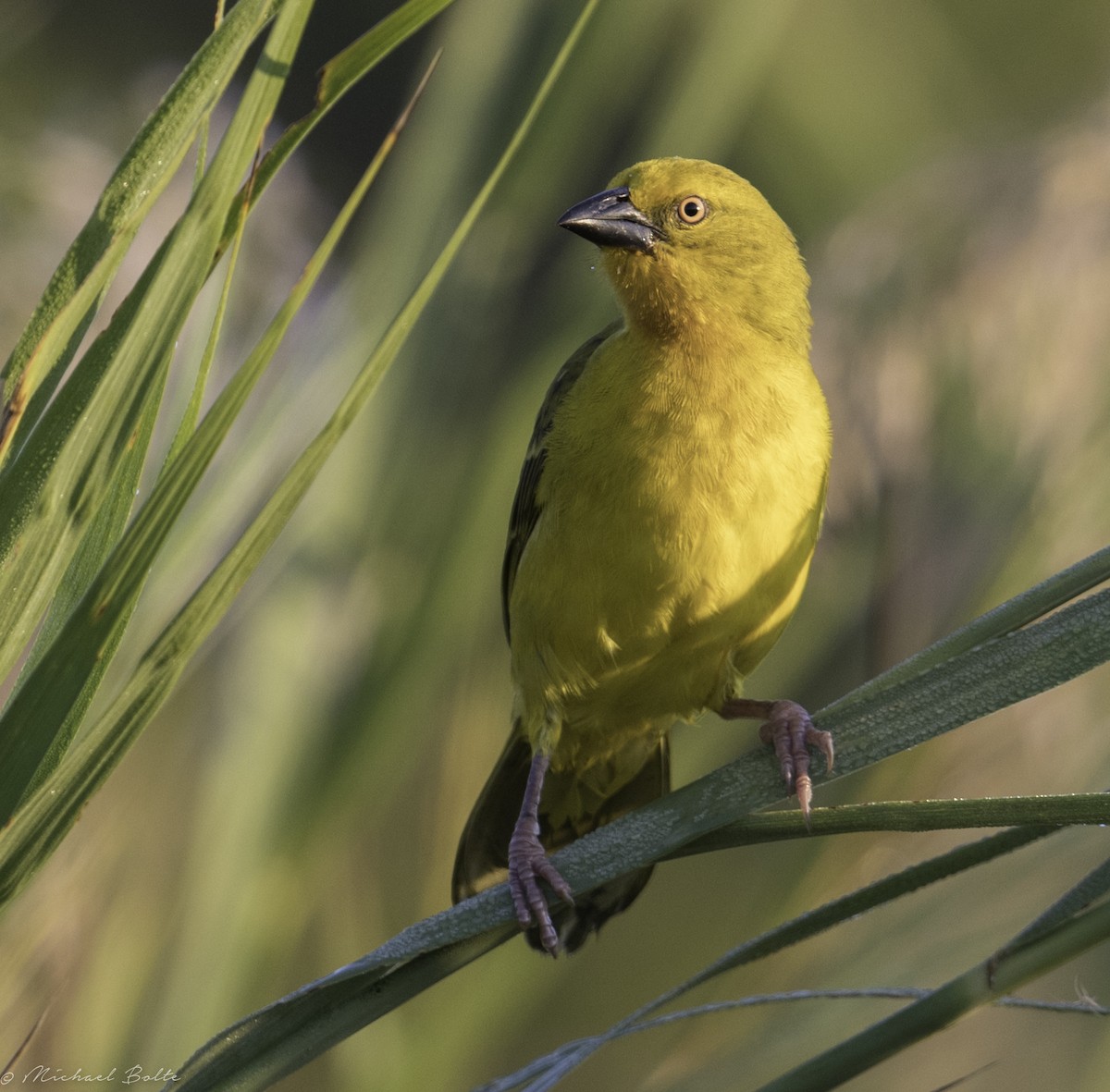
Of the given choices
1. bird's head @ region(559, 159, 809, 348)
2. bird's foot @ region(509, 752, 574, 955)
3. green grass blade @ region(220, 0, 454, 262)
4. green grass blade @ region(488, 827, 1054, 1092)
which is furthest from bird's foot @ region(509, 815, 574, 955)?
green grass blade @ region(220, 0, 454, 262)

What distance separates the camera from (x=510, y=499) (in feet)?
8.95

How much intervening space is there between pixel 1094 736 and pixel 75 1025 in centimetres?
202

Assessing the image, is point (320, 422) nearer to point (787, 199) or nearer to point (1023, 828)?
point (787, 199)

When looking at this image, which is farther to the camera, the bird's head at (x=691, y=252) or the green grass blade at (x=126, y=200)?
the bird's head at (x=691, y=252)

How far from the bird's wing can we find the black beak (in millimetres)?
310

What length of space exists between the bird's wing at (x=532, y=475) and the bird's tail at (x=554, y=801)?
0.35 meters

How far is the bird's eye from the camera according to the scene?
292 centimetres

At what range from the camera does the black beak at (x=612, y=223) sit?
2805mm

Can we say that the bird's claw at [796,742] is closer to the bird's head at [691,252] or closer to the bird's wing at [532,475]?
the bird's wing at [532,475]

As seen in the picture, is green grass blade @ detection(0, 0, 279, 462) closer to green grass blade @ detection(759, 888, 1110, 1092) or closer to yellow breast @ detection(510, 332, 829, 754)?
green grass blade @ detection(759, 888, 1110, 1092)

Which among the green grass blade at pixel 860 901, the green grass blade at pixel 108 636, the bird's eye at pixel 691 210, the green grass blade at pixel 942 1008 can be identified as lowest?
the green grass blade at pixel 942 1008

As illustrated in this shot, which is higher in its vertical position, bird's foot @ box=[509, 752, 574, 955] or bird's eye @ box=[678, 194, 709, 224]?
bird's eye @ box=[678, 194, 709, 224]

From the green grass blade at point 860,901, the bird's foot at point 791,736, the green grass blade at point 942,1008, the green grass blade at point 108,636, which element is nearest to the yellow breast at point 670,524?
the bird's foot at point 791,736

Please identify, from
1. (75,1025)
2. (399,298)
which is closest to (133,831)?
(75,1025)
